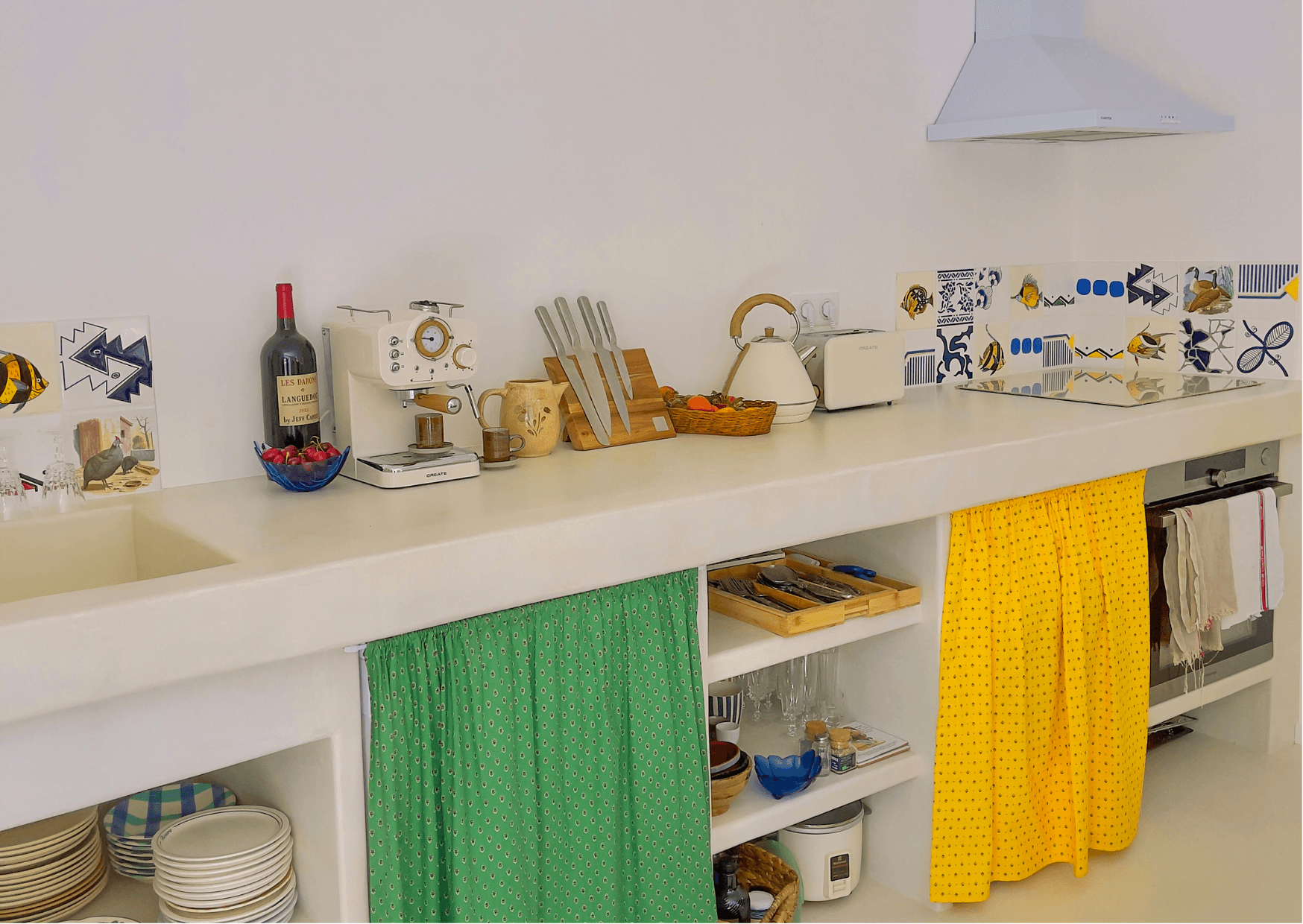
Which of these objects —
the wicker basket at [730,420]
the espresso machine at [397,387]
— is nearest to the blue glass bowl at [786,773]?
the wicker basket at [730,420]

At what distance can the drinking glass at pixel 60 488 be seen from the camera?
1938 mm

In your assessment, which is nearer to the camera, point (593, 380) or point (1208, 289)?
point (593, 380)

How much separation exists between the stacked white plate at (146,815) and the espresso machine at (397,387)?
0.58 metres

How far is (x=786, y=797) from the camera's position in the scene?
7.23ft

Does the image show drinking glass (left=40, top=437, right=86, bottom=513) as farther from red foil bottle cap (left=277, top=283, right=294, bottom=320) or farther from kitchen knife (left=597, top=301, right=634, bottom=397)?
kitchen knife (left=597, top=301, right=634, bottom=397)

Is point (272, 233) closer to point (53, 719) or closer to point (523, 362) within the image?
point (523, 362)

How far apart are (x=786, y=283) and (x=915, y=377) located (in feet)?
1.74

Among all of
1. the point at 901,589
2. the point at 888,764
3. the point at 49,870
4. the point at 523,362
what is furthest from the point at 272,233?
the point at 888,764

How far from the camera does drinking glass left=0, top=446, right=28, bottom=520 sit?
1.89 meters

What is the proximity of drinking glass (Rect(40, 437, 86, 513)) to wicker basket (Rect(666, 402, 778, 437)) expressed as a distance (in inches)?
45.2

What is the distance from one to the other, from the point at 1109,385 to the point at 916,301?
1.75ft

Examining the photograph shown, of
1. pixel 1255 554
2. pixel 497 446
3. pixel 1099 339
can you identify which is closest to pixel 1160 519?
pixel 1255 554

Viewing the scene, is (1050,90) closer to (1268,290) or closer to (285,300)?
(1268,290)

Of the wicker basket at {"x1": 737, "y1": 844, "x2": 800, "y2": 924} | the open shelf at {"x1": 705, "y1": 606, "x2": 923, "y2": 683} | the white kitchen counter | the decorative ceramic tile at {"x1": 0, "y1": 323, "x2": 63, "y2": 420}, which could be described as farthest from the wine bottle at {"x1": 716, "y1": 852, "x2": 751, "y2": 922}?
the decorative ceramic tile at {"x1": 0, "y1": 323, "x2": 63, "y2": 420}
